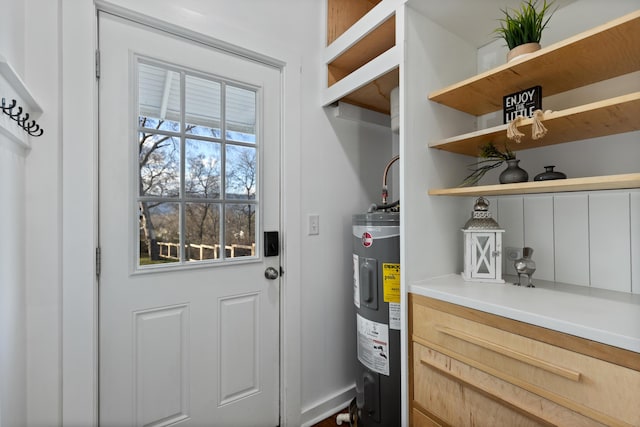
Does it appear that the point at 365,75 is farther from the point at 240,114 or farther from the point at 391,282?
the point at 391,282

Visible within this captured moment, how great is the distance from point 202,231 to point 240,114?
0.61 m

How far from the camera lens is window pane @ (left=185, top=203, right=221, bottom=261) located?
1350 millimetres

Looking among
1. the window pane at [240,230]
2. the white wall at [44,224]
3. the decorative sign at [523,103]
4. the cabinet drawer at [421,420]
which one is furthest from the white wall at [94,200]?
the decorative sign at [523,103]

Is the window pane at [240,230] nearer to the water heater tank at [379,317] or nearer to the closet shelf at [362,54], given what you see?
the water heater tank at [379,317]

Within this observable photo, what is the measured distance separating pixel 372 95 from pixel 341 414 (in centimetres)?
185

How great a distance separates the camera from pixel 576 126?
3.38 ft

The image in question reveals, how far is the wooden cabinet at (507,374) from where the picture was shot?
0.74 meters

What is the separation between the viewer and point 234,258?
1.47m

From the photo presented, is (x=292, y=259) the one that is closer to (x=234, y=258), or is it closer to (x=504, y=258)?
(x=234, y=258)

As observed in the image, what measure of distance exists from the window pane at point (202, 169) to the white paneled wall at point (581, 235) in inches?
55.5

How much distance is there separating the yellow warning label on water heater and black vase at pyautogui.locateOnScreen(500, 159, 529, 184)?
0.57 meters

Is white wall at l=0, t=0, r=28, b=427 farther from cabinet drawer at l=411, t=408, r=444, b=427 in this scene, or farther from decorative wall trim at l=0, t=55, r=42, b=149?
cabinet drawer at l=411, t=408, r=444, b=427

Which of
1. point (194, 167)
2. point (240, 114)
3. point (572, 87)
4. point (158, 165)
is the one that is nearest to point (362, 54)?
point (240, 114)

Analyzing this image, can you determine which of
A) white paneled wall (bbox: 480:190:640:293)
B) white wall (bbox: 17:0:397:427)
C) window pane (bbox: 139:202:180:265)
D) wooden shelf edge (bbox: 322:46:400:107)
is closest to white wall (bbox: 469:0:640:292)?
white paneled wall (bbox: 480:190:640:293)
